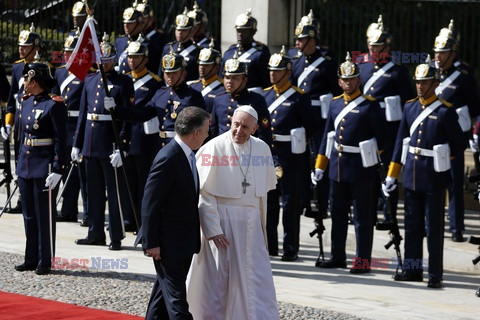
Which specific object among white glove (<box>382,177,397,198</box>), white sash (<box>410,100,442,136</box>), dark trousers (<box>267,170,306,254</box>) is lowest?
dark trousers (<box>267,170,306,254</box>)

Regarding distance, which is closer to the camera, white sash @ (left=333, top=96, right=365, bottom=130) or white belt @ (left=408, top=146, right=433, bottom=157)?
white belt @ (left=408, top=146, right=433, bottom=157)

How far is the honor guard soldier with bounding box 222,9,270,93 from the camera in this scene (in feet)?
46.4

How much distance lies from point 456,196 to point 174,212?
5.39m

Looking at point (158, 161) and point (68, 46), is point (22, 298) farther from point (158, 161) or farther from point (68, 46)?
point (68, 46)

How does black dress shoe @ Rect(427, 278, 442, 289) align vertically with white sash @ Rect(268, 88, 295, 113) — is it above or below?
below

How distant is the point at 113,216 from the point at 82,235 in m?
0.92

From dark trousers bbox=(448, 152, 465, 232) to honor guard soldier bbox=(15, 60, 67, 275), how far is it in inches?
158

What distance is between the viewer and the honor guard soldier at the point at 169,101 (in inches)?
500

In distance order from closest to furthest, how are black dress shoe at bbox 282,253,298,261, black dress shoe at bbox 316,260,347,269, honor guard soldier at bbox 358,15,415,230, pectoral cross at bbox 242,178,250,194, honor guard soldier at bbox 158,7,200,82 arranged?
pectoral cross at bbox 242,178,250,194, black dress shoe at bbox 316,260,347,269, black dress shoe at bbox 282,253,298,261, honor guard soldier at bbox 358,15,415,230, honor guard soldier at bbox 158,7,200,82

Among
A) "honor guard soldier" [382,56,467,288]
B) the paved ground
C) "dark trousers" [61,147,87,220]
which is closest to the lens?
the paved ground

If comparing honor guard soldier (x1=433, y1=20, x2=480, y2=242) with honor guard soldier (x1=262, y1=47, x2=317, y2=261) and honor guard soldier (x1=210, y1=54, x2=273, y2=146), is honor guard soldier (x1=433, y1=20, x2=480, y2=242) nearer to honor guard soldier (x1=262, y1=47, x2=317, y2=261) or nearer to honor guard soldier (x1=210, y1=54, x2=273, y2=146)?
honor guard soldier (x1=262, y1=47, x2=317, y2=261)

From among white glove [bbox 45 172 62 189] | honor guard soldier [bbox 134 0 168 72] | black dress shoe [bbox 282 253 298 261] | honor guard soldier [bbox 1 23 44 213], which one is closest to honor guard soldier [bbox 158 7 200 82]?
honor guard soldier [bbox 134 0 168 72]

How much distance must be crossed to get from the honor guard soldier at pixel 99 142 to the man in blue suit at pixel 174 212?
13.3 ft

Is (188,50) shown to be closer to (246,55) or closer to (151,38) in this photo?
(246,55)
